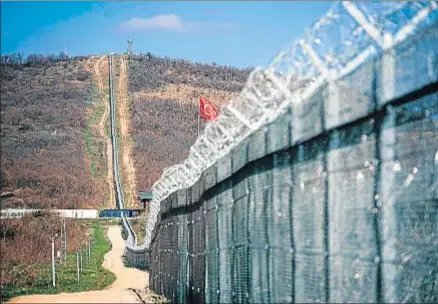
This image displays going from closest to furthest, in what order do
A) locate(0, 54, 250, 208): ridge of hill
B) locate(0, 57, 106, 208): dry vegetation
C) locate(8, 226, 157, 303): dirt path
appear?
locate(8, 226, 157, 303): dirt path < locate(0, 57, 106, 208): dry vegetation < locate(0, 54, 250, 208): ridge of hill

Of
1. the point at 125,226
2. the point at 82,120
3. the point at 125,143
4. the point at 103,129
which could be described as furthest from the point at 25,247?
the point at 82,120

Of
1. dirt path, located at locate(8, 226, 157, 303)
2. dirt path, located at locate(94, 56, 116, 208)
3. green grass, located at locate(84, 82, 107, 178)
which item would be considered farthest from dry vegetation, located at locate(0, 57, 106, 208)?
dirt path, located at locate(8, 226, 157, 303)

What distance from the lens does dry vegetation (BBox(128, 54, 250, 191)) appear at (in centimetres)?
5053

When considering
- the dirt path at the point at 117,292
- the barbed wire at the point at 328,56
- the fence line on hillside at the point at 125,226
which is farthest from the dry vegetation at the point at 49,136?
the barbed wire at the point at 328,56

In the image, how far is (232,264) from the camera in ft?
13.0

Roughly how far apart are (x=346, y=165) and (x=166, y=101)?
6522cm

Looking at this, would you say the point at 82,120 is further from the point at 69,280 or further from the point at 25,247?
the point at 69,280

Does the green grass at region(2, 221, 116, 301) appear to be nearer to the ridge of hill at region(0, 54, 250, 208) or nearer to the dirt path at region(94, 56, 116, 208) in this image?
the ridge of hill at region(0, 54, 250, 208)

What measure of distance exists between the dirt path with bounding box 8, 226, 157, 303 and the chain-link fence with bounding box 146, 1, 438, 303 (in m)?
6.31

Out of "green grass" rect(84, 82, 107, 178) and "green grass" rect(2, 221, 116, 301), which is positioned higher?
"green grass" rect(84, 82, 107, 178)

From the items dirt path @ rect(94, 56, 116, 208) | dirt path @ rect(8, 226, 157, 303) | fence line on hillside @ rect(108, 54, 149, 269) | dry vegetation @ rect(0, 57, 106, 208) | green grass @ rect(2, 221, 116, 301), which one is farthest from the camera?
dirt path @ rect(94, 56, 116, 208)

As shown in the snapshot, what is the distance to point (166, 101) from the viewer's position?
67250mm

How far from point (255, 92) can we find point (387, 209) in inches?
45.0

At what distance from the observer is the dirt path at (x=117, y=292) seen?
9641 mm
